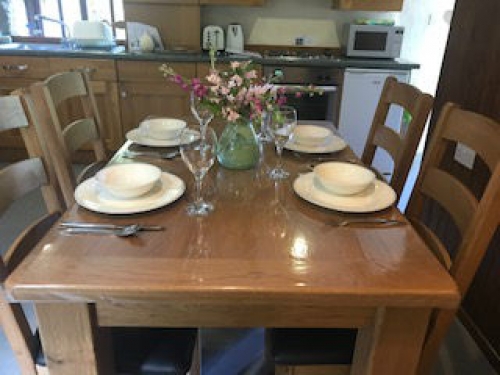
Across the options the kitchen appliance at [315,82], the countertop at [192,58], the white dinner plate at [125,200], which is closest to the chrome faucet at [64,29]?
the countertop at [192,58]

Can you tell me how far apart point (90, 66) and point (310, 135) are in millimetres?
2133

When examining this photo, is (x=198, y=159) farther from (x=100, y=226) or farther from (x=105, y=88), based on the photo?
(x=105, y=88)

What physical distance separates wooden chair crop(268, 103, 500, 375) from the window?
10.4ft

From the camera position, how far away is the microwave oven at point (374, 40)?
319 cm

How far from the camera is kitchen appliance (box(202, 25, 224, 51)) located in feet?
11.0

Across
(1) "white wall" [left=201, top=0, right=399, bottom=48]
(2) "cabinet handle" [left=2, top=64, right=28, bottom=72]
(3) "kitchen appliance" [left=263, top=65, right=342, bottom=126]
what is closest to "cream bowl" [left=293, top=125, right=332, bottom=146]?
(3) "kitchen appliance" [left=263, top=65, right=342, bottom=126]

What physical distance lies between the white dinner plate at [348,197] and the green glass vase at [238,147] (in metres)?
0.19

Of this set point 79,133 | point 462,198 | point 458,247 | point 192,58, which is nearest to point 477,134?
point 462,198

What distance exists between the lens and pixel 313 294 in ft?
2.49

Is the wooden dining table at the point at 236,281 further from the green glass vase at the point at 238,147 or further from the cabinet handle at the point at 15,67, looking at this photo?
the cabinet handle at the point at 15,67

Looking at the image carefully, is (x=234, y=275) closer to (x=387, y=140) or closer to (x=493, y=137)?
(x=493, y=137)

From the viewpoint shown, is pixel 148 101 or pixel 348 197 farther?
pixel 148 101

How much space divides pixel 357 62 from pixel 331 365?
2.49 metres

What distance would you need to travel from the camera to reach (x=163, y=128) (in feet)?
5.20
